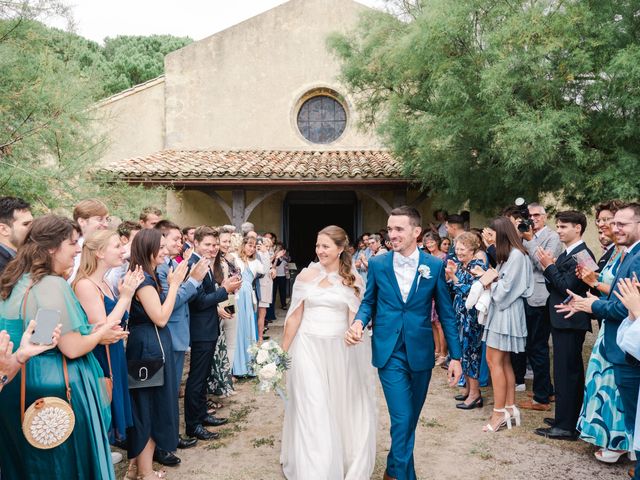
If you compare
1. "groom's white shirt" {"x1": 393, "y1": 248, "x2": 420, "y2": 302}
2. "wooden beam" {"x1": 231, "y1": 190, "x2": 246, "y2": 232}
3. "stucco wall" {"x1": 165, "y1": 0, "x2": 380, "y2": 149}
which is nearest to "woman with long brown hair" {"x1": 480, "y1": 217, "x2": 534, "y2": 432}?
"groom's white shirt" {"x1": 393, "y1": 248, "x2": 420, "y2": 302}

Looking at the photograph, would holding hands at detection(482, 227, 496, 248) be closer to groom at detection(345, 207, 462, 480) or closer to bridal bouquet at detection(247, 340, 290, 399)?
groom at detection(345, 207, 462, 480)

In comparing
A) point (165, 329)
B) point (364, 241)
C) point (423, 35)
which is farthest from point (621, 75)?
point (364, 241)

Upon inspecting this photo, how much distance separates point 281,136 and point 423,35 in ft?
28.8

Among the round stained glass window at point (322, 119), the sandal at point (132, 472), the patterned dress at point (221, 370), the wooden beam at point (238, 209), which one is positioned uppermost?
the round stained glass window at point (322, 119)

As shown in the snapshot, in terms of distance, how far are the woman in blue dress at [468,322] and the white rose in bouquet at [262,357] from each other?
9.18 ft

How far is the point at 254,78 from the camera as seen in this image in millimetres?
16438

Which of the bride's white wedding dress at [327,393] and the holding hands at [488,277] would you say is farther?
the holding hands at [488,277]

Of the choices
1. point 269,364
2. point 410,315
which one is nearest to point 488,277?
point 410,315

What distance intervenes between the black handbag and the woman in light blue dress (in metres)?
3.66

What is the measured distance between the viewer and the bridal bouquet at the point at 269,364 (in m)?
4.32

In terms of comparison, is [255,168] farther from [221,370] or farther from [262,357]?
[262,357]

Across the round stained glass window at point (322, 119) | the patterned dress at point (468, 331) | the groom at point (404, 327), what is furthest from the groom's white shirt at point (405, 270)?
the round stained glass window at point (322, 119)

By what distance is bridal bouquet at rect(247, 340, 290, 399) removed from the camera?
14.2ft

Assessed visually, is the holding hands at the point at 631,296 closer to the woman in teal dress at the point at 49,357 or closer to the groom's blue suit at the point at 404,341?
the groom's blue suit at the point at 404,341
